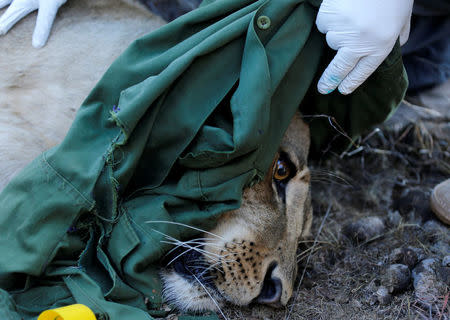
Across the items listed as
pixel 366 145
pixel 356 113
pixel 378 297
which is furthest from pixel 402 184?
pixel 378 297

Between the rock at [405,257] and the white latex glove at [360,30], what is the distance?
3.42ft

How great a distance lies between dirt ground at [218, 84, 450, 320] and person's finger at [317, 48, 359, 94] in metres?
0.96

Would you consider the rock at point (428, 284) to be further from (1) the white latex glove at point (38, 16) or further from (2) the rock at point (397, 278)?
(1) the white latex glove at point (38, 16)

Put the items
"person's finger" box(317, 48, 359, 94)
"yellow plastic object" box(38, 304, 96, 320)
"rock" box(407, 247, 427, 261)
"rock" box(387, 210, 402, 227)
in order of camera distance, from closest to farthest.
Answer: "yellow plastic object" box(38, 304, 96, 320)
"person's finger" box(317, 48, 359, 94)
"rock" box(407, 247, 427, 261)
"rock" box(387, 210, 402, 227)

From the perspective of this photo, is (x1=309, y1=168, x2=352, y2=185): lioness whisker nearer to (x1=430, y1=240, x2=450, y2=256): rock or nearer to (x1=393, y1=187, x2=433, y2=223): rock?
(x1=393, y1=187, x2=433, y2=223): rock

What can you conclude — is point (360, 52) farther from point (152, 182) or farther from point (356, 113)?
point (152, 182)

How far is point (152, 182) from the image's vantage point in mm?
2350

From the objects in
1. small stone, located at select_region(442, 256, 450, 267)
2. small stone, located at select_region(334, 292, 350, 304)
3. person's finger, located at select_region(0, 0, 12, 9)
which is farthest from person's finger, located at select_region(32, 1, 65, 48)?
small stone, located at select_region(442, 256, 450, 267)

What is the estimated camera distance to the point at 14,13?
2.81 metres

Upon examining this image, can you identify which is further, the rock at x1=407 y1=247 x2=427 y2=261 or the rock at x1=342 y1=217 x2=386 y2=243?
the rock at x1=342 y1=217 x2=386 y2=243

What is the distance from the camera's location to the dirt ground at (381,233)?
8.31 feet

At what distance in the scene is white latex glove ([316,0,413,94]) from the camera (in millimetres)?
2234

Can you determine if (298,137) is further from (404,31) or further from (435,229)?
(435,229)

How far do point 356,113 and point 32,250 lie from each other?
1835 millimetres
